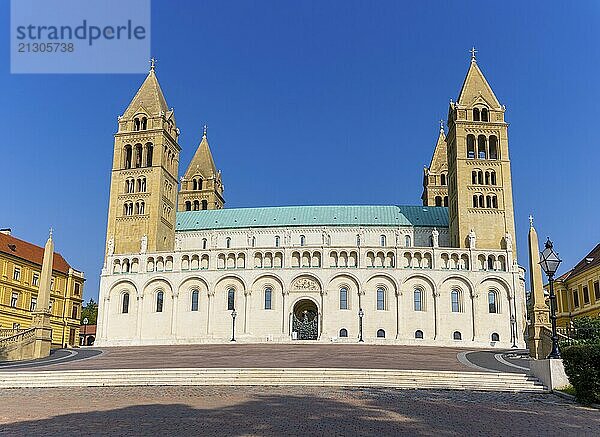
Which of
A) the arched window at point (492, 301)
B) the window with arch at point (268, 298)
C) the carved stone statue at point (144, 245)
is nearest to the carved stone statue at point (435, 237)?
the arched window at point (492, 301)

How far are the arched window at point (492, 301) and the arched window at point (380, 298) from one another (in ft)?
37.7

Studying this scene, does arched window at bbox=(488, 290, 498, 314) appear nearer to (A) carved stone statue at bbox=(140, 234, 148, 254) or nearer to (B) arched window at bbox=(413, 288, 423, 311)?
(B) arched window at bbox=(413, 288, 423, 311)

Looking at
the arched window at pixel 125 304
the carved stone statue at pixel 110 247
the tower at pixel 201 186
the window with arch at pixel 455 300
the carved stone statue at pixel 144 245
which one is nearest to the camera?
the window with arch at pixel 455 300

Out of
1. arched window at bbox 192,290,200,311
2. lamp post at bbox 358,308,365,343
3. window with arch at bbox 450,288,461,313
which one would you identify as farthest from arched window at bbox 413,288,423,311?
arched window at bbox 192,290,200,311

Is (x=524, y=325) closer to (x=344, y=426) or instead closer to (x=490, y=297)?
(x=490, y=297)

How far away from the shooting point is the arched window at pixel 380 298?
67.9 m

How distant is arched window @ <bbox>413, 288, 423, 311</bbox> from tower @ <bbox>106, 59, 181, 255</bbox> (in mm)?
31782

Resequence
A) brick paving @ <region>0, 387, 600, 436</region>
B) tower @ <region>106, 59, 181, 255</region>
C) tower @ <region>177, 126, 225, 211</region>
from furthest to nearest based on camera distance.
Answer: tower @ <region>177, 126, 225, 211</region>, tower @ <region>106, 59, 181, 255</region>, brick paving @ <region>0, 387, 600, 436</region>

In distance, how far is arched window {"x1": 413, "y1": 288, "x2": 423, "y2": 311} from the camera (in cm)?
6788

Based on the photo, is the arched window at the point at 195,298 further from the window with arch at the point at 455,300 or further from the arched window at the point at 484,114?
the arched window at the point at 484,114

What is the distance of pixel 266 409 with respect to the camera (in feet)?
54.5

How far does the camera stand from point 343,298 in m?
68.8

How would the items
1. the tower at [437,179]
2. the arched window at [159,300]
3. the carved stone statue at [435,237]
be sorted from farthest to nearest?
the tower at [437,179]
the arched window at [159,300]
the carved stone statue at [435,237]

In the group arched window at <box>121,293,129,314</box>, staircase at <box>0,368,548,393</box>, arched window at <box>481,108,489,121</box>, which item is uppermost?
arched window at <box>481,108,489,121</box>
